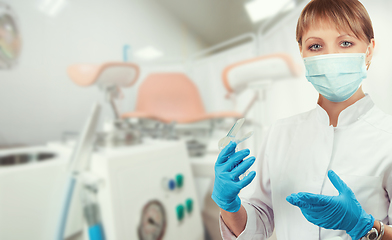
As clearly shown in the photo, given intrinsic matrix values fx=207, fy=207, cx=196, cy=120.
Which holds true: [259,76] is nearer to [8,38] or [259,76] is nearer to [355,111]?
[355,111]

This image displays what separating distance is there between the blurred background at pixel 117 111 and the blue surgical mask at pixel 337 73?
0.45ft

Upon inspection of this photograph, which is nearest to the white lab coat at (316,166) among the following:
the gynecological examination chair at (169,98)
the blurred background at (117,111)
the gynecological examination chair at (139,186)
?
the blurred background at (117,111)

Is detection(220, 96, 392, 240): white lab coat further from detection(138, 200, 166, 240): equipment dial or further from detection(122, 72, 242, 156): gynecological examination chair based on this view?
detection(122, 72, 242, 156): gynecological examination chair

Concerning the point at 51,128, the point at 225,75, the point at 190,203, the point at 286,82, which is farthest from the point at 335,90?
the point at 51,128

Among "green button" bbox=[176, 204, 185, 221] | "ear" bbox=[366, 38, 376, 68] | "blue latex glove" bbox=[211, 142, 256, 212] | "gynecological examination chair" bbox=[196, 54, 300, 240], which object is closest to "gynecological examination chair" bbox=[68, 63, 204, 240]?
"green button" bbox=[176, 204, 185, 221]

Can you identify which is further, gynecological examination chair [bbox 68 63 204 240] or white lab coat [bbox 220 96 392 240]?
gynecological examination chair [bbox 68 63 204 240]

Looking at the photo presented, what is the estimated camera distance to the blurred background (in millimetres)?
450

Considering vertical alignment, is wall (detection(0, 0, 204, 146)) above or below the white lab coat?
above

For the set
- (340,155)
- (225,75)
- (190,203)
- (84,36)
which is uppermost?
(84,36)

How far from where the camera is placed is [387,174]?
14 cm

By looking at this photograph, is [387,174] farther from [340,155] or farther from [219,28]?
[219,28]

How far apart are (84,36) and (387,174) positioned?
102 centimetres

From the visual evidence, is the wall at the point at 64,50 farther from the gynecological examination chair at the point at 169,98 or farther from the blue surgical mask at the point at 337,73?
the blue surgical mask at the point at 337,73

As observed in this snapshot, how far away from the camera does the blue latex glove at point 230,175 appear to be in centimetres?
17
